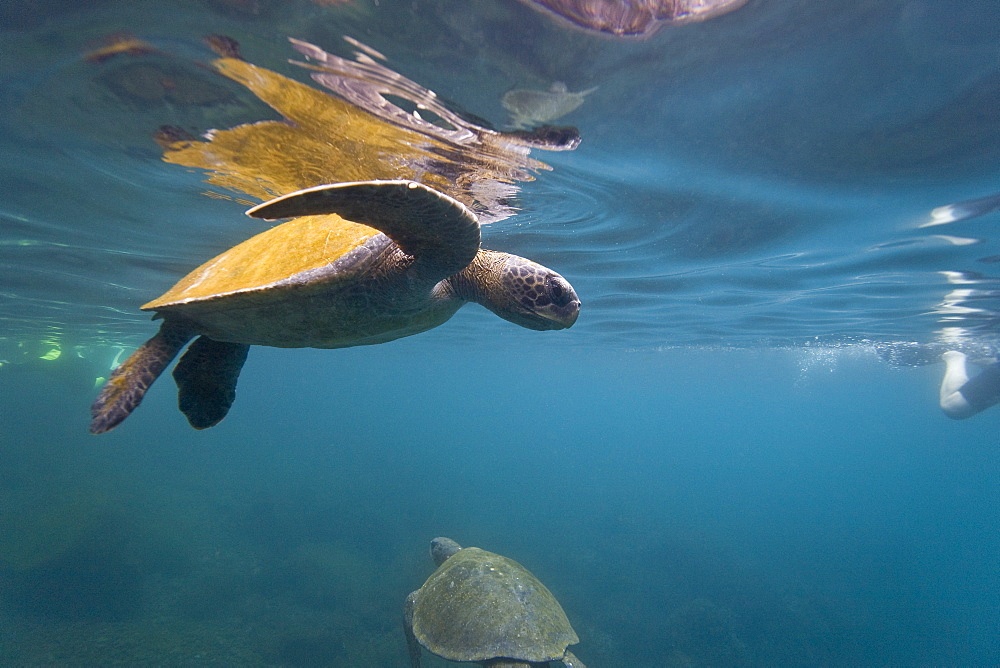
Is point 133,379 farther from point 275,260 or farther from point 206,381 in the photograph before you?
point 275,260

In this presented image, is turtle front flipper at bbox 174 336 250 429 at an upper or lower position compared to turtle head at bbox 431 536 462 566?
upper

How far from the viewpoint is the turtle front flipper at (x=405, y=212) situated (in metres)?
2.06

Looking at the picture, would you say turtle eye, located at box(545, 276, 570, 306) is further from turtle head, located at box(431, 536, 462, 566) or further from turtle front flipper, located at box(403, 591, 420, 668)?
turtle head, located at box(431, 536, 462, 566)

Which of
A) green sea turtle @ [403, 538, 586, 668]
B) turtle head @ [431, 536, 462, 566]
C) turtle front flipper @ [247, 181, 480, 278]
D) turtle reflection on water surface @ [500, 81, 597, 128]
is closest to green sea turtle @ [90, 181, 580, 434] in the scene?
turtle front flipper @ [247, 181, 480, 278]

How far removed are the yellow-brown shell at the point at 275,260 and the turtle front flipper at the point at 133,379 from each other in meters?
0.63

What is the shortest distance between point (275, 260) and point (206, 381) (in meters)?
2.21

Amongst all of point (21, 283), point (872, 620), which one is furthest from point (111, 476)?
point (872, 620)

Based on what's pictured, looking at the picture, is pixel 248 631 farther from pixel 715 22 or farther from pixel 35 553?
pixel 715 22

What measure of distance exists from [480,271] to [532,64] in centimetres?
240

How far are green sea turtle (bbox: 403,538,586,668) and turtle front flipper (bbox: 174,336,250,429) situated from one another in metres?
3.92

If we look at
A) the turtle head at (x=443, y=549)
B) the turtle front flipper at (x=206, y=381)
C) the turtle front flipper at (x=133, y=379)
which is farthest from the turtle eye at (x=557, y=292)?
the turtle head at (x=443, y=549)

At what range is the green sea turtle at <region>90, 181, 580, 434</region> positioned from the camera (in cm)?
265

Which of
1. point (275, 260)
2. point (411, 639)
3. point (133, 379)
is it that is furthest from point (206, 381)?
point (411, 639)

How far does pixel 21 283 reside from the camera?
14.4m
